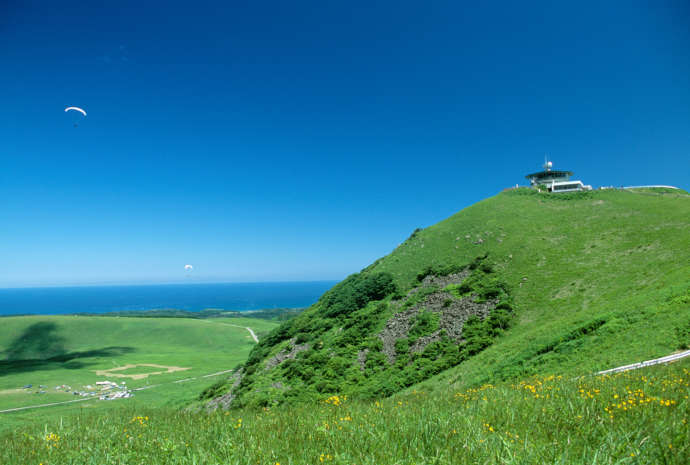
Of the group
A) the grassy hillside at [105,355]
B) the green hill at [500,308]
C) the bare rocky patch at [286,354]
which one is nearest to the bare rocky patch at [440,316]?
the green hill at [500,308]

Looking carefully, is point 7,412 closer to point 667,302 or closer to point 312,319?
point 312,319

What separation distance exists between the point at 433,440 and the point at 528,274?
1292 inches

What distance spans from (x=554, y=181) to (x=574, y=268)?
39.7m

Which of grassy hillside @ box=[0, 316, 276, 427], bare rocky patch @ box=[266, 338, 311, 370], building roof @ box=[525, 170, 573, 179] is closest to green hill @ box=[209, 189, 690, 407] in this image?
bare rocky patch @ box=[266, 338, 311, 370]

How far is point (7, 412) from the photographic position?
159 feet

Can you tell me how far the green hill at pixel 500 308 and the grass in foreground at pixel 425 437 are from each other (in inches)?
394

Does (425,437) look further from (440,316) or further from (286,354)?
(286,354)

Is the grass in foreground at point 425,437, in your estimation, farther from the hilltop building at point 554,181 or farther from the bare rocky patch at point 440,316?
the hilltop building at point 554,181

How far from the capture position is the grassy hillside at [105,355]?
5775 centimetres

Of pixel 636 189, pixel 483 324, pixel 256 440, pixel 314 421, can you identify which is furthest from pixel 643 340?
pixel 636 189

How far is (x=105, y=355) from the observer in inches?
3922

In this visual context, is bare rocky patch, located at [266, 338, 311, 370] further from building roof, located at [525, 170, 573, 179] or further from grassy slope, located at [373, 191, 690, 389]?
building roof, located at [525, 170, 573, 179]

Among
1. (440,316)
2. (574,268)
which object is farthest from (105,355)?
(574,268)

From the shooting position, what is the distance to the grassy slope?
15785 mm
